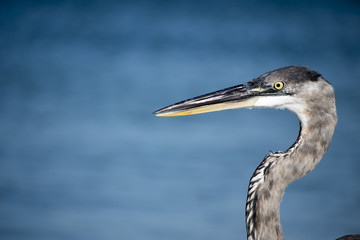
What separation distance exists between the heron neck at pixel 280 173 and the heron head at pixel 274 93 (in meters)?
0.15

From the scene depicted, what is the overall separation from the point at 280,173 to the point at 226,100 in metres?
0.58

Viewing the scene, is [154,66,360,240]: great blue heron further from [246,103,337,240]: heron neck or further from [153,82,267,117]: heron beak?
[153,82,267,117]: heron beak

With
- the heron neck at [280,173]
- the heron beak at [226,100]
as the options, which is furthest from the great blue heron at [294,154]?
the heron beak at [226,100]

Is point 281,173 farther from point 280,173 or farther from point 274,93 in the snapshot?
point 274,93

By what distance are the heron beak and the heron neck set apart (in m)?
0.40

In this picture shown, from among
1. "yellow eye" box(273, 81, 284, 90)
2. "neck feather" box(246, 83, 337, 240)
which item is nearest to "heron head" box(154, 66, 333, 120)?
"yellow eye" box(273, 81, 284, 90)

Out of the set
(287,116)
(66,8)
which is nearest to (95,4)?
(66,8)

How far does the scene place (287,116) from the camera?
29.3ft

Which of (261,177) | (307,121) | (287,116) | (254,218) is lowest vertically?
(254,218)

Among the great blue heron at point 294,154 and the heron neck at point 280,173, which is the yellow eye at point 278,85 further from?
the heron neck at point 280,173

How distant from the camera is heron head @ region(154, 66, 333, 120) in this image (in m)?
2.95

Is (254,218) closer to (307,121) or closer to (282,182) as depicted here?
(282,182)

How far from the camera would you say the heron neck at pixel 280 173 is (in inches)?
114

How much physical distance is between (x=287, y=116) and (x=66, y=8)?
749cm
